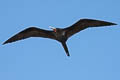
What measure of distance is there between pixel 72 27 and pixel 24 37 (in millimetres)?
3862

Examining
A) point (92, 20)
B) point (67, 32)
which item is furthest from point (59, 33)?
point (92, 20)

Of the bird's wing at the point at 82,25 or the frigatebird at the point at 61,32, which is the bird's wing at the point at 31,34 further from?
the bird's wing at the point at 82,25

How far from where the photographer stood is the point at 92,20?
103 ft

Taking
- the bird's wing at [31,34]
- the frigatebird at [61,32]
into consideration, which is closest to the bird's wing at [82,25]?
the frigatebird at [61,32]

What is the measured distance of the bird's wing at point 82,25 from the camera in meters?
31.5

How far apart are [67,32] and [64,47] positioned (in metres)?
1.21

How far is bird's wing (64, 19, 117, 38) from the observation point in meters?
31.5

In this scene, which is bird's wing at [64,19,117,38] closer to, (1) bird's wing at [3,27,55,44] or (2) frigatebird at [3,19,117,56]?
(2) frigatebird at [3,19,117,56]

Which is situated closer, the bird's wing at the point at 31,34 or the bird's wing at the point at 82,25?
the bird's wing at the point at 82,25

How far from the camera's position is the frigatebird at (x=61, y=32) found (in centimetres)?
3170

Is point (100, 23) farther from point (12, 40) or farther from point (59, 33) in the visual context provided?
point (12, 40)

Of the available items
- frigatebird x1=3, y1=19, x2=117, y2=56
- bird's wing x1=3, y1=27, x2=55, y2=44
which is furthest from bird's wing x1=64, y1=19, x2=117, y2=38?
bird's wing x1=3, y1=27, x2=55, y2=44

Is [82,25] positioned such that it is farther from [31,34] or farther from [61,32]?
[31,34]

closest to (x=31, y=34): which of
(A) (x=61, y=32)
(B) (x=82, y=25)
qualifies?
(A) (x=61, y=32)
